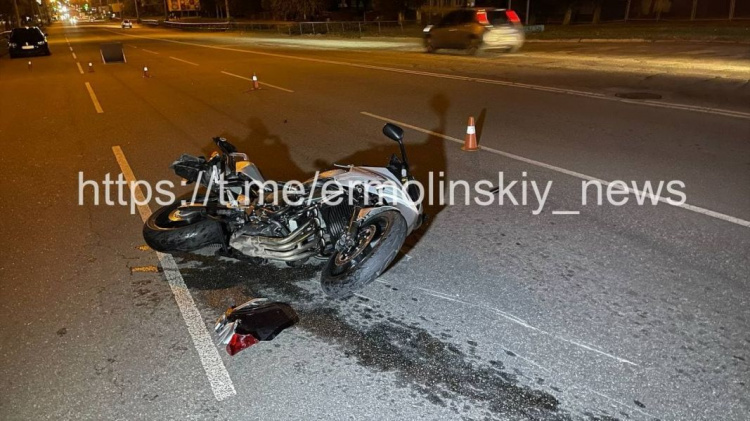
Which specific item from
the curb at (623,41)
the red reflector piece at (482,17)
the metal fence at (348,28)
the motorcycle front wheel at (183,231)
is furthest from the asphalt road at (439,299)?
the metal fence at (348,28)

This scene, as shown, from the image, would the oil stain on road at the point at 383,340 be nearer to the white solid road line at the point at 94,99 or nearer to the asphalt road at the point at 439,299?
the asphalt road at the point at 439,299

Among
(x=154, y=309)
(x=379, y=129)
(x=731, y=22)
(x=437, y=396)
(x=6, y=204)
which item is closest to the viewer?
(x=437, y=396)

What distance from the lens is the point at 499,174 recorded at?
25.2 feet

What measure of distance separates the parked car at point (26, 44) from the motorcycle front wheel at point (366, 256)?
36506 millimetres

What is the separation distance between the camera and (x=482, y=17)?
2388 centimetres

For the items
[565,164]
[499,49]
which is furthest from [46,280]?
[499,49]

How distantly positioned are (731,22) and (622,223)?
108 feet

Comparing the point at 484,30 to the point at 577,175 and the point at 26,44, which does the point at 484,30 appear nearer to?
the point at 577,175

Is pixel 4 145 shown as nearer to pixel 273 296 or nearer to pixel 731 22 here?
pixel 273 296

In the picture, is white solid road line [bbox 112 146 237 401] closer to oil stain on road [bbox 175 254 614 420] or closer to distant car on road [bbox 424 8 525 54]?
oil stain on road [bbox 175 254 614 420]

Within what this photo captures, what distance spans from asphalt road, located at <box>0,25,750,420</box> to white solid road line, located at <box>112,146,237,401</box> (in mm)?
29

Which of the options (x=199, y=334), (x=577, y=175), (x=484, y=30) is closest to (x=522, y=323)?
(x=199, y=334)

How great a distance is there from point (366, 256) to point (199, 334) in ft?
4.26

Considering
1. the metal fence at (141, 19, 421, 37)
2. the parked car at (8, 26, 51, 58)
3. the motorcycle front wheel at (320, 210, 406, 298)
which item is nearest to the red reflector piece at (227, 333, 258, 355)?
the motorcycle front wheel at (320, 210, 406, 298)
